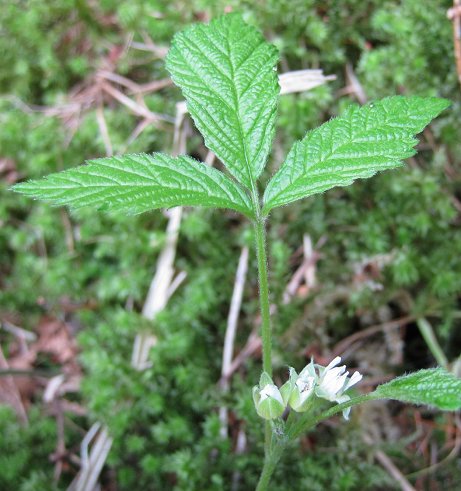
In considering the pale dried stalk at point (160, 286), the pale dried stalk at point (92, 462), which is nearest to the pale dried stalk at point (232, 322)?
the pale dried stalk at point (160, 286)

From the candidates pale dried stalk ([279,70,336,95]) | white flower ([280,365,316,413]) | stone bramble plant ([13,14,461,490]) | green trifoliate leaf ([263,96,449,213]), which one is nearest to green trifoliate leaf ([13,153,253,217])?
stone bramble plant ([13,14,461,490])

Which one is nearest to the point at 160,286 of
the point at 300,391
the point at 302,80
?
the point at 302,80

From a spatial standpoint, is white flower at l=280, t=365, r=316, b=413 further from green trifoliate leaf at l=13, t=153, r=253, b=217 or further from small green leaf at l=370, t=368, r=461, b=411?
green trifoliate leaf at l=13, t=153, r=253, b=217

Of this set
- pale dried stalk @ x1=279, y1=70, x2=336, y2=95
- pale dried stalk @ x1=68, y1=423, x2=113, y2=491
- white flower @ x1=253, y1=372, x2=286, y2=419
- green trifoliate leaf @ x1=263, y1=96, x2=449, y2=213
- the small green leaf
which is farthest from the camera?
pale dried stalk @ x1=279, y1=70, x2=336, y2=95

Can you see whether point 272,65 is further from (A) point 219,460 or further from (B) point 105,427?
(B) point 105,427

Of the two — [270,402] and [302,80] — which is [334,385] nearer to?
[270,402]

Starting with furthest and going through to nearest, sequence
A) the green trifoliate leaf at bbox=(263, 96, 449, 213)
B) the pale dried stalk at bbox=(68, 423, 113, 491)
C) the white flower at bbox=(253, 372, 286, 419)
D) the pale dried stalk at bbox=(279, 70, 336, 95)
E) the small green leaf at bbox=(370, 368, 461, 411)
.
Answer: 1. the pale dried stalk at bbox=(279, 70, 336, 95)
2. the pale dried stalk at bbox=(68, 423, 113, 491)
3. the green trifoliate leaf at bbox=(263, 96, 449, 213)
4. the white flower at bbox=(253, 372, 286, 419)
5. the small green leaf at bbox=(370, 368, 461, 411)

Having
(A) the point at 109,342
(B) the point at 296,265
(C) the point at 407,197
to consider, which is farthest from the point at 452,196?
(A) the point at 109,342
